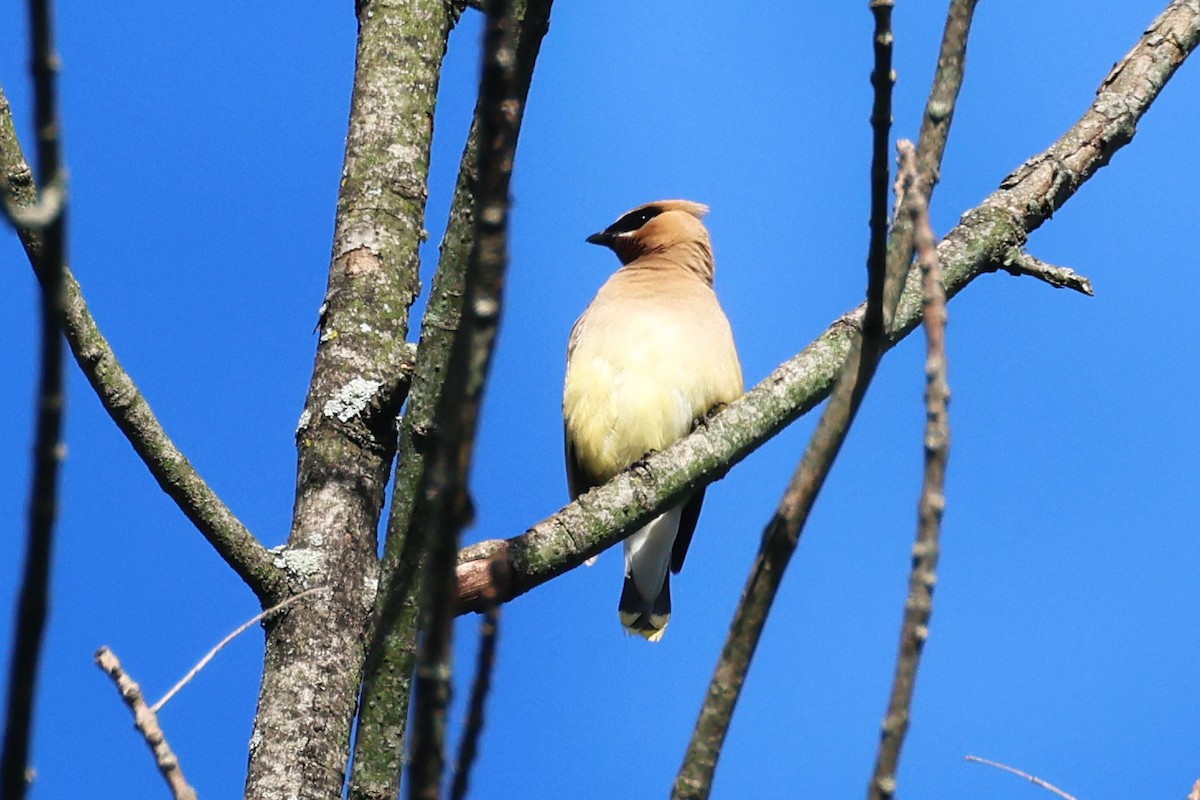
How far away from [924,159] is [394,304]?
6.47 ft

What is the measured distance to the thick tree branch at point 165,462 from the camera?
3561 millimetres

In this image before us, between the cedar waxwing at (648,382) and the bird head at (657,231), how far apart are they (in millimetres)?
53

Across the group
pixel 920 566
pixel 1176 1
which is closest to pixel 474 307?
pixel 920 566

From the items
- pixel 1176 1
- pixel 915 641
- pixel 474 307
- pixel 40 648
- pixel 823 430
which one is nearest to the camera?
pixel 40 648

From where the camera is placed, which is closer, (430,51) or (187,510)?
(187,510)

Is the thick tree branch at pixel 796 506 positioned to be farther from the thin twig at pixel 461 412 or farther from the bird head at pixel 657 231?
the bird head at pixel 657 231

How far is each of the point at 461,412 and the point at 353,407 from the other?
2.65 meters

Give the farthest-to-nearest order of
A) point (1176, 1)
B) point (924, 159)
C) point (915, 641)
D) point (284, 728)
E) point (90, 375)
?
point (1176, 1)
point (90, 375)
point (284, 728)
point (924, 159)
point (915, 641)

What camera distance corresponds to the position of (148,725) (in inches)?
65.2

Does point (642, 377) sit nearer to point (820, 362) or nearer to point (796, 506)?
point (820, 362)

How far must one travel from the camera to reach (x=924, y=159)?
2.49 m

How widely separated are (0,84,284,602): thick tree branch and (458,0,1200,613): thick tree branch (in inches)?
21.8

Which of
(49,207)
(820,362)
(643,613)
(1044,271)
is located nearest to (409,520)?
(820,362)

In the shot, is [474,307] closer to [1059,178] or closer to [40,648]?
[40,648]
